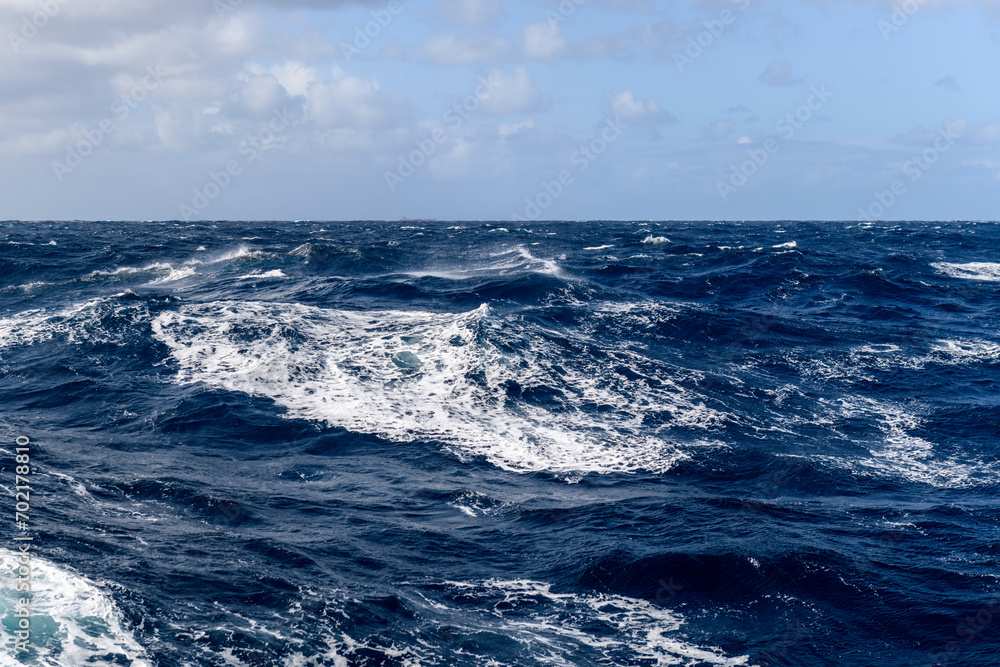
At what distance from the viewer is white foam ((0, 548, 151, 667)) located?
382 inches

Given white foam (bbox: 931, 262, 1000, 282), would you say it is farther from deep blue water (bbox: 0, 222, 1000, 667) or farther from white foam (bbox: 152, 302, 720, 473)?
white foam (bbox: 152, 302, 720, 473)

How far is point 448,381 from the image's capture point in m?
24.7

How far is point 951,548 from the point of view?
47.4 feet

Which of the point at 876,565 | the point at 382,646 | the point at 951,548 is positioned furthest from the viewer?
the point at 951,548

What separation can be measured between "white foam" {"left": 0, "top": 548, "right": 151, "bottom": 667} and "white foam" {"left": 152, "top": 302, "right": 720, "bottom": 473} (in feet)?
32.0

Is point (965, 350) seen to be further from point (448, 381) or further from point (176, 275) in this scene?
point (176, 275)

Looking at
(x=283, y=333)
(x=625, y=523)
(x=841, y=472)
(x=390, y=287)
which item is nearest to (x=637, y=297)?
(x=390, y=287)

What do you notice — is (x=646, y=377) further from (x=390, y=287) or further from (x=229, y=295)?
(x=229, y=295)

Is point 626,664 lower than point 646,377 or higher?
lower

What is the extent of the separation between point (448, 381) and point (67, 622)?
15.1 metres

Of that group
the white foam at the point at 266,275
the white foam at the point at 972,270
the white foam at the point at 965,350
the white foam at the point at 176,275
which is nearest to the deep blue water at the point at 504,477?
the white foam at the point at 965,350

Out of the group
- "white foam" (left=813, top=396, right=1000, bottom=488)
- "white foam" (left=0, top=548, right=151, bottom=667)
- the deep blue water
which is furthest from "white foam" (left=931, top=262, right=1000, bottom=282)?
"white foam" (left=0, top=548, right=151, bottom=667)

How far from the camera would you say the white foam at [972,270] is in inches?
1921

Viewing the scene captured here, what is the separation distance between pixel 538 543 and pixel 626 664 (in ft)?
13.1
